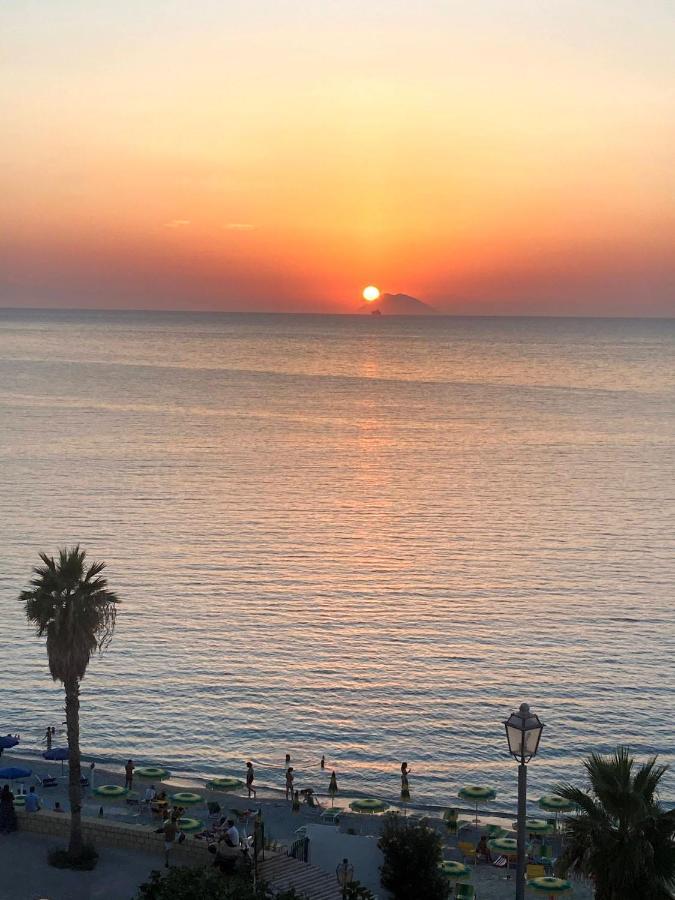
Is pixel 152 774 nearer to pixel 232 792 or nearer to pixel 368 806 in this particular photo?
pixel 232 792

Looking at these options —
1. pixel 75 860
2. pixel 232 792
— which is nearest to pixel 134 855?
pixel 75 860

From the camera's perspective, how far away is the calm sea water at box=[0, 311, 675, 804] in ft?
139

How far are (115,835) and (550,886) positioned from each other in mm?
10441

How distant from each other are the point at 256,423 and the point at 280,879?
116520 mm

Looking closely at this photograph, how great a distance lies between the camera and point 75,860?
2698 centimetres

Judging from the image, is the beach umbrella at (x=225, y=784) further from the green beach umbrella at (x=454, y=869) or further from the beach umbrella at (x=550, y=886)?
the beach umbrella at (x=550, y=886)

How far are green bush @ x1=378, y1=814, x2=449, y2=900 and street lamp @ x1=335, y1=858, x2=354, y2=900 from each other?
0.93 metres

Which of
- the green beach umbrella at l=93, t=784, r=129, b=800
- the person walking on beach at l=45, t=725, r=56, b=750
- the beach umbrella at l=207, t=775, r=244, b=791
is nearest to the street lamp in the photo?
the green beach umbrella at l=93, t=784, r=129, b=800

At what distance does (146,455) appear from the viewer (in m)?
105

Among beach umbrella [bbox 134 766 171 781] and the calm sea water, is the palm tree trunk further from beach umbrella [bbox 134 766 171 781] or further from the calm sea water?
the calm sea water

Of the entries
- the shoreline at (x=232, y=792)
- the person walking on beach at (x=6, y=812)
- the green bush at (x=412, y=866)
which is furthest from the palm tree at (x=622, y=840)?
the shoreline at (x=232, y=792)

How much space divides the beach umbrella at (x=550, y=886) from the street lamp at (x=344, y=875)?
16.8 ft

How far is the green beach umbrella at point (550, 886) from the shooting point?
92.6 ft

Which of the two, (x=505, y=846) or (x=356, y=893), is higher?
(x=356, y=893)
